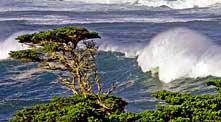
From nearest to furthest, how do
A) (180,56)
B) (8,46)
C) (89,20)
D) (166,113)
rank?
(166,113) → (180,56) → (8,46) → (89,20)

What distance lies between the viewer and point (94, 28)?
41281mm

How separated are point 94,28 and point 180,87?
19.8 metres

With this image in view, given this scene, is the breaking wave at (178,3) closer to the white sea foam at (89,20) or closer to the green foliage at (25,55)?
the white sea foam at (89,20)

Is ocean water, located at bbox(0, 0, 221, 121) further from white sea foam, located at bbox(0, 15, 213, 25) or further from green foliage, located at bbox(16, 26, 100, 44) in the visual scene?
green foliage, located at bbox(16, 26, 100, 44)

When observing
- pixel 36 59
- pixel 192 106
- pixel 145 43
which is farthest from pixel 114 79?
pixel 192 106

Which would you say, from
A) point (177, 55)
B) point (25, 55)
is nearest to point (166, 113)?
point (25, 55)

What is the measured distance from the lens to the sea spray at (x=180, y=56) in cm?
2461

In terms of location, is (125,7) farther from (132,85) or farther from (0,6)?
(132,85)

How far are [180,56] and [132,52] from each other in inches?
147

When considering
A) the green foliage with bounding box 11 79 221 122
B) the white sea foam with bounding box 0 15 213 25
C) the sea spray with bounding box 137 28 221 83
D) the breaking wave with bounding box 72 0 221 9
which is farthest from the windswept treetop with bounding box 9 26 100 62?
the breaking wave with bounding box 72 0 221 9

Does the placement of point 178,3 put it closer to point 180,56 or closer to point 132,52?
point 132,52

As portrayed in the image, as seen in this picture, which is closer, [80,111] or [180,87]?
[80,111]

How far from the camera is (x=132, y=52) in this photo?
30359mm

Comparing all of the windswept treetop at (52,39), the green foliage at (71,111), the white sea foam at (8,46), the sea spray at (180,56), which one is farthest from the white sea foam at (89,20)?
the green foliage at (71,111)
